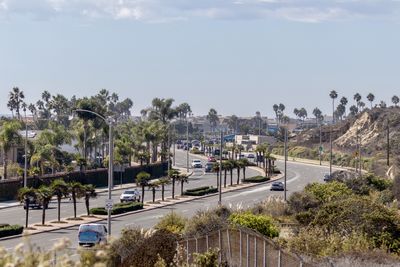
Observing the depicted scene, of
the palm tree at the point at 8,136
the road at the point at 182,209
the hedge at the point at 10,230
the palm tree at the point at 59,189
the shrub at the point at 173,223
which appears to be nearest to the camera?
the shrub at the point at 173,223

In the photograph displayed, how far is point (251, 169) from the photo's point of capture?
419ft

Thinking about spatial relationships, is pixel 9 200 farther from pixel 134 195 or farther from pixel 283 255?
pixel 283 255

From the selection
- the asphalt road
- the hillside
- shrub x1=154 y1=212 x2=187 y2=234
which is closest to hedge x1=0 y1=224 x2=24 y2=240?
the asphalt road

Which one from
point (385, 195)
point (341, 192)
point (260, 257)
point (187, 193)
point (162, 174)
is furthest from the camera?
point (162, 174)

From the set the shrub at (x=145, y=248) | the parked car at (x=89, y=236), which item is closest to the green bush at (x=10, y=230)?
the parked car at (x=89, y=236)

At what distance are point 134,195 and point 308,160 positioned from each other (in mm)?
94907

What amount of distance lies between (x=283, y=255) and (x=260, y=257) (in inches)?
67.9

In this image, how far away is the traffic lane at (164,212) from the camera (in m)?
44.3

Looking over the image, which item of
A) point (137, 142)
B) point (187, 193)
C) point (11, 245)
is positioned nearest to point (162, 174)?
point (137, 142)

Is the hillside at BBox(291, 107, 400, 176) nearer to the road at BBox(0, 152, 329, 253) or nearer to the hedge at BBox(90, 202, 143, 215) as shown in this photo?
the road at BBox(0, 152, 329, 253)

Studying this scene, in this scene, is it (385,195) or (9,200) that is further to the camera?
(9,200)

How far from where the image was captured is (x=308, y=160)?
162 metres

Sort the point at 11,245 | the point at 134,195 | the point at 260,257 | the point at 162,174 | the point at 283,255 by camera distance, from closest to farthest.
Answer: the point at 283,255
the point at 260,257
the point at 11,245
the point at 134,195
the point at 162,174

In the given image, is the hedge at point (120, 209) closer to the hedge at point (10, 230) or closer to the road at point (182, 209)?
the road at point (182, 209)
